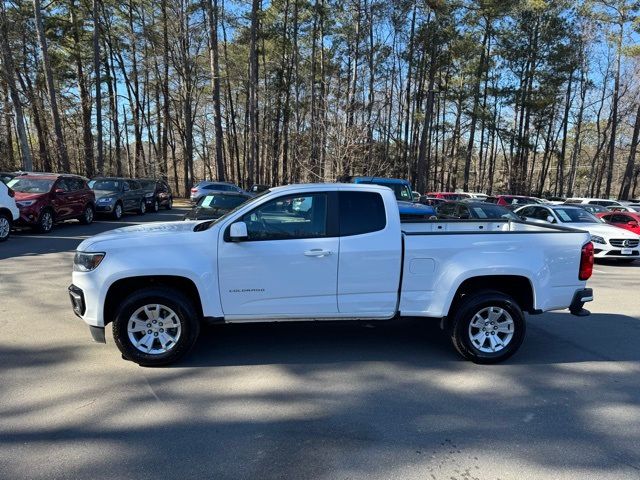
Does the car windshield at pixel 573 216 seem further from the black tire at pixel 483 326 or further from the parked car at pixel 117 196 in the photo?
the parked car at pixel 117 196

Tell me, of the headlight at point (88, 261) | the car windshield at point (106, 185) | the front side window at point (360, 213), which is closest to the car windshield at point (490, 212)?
the front side window at point (360, 213)

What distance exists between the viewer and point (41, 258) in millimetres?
9852

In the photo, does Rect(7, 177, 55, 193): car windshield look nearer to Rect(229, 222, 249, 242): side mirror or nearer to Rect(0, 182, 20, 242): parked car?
Rect(0, 182, 20, 242): parked car

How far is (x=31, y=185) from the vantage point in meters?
13.9

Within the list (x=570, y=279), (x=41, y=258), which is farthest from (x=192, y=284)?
(x=41, y=258)

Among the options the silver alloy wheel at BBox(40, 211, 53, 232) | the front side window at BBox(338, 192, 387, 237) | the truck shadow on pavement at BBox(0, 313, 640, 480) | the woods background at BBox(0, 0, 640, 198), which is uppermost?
the woods background at BBox(0, 0, 640, 198)

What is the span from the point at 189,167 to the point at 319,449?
35.7m

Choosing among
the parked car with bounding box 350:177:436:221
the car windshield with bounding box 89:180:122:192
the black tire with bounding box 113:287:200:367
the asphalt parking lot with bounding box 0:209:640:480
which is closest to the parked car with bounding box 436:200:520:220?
the parked car with bounding box 350:177:436:221

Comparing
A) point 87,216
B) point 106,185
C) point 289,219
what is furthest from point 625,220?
point 106,185

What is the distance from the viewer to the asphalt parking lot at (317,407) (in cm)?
310

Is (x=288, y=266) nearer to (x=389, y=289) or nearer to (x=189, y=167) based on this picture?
(x=389, y=289)

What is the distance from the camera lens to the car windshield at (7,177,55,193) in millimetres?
13805

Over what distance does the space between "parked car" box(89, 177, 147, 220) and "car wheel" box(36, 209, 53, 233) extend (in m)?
4.14

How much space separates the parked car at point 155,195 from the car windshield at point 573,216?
57.9 ft
